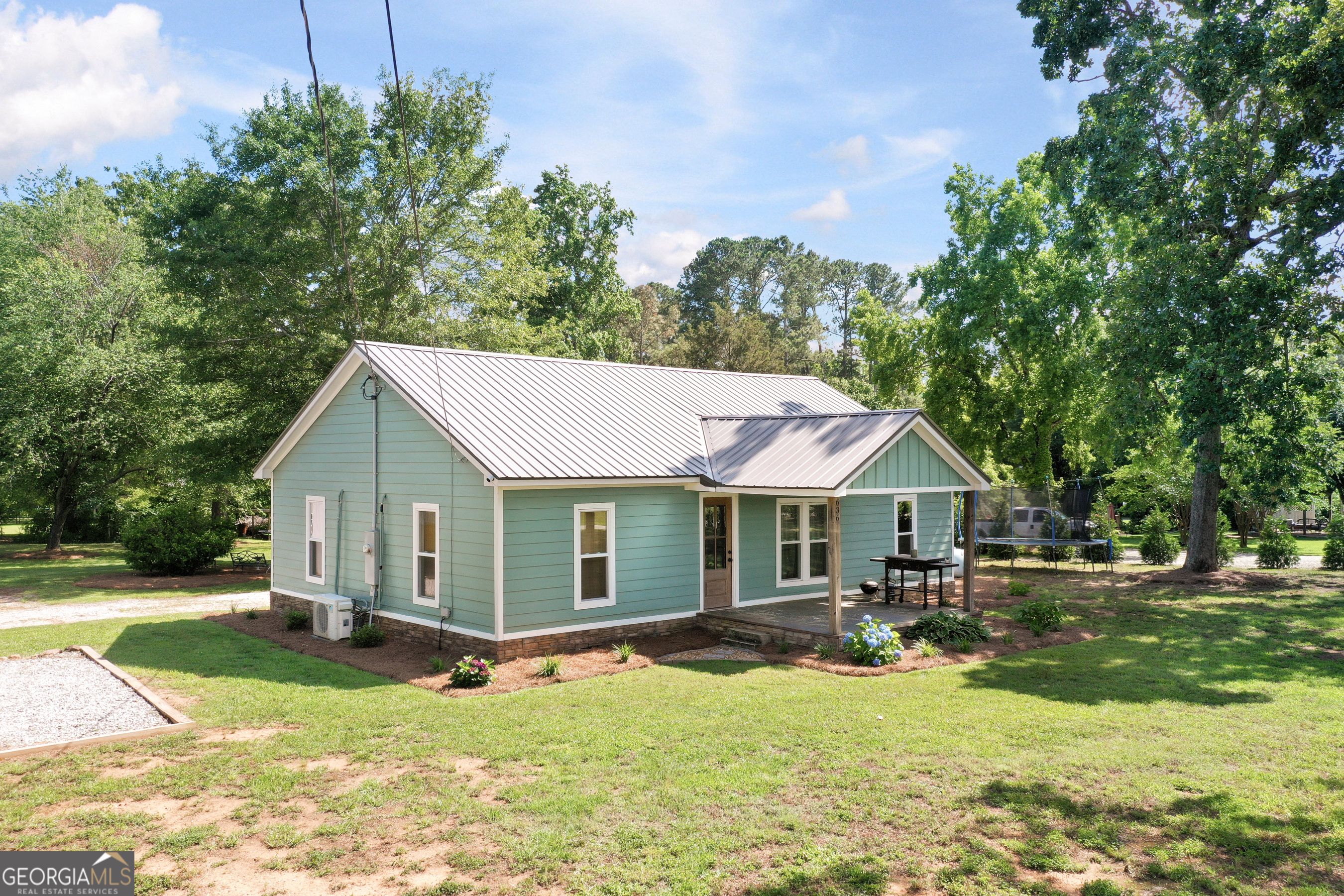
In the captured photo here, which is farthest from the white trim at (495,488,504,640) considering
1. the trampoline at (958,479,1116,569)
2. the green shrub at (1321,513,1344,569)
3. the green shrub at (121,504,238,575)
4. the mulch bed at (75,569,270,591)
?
the green shrub at (1321,513,1344,569)

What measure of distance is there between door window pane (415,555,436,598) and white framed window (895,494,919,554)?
998 cm

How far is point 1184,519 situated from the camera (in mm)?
34188

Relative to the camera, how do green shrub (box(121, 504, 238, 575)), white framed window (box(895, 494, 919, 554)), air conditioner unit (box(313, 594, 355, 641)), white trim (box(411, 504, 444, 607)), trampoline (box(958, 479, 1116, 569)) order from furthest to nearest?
trampoline (box(958, 479, 1116, 569)) → green shrub (box(121, 504, 238, 575)) → white framed window (box(895, 494, 919, 554)) → air conditioner unit (box(313, 594, 355, 641)) → white trim (box(411, 504, 444, 607))

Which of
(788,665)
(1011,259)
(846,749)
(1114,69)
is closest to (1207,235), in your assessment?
(1114,69)

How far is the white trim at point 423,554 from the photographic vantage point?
43.9ft

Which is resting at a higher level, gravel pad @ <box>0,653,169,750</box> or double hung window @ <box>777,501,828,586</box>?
double hung window @ <box>777,501,828,586</box>

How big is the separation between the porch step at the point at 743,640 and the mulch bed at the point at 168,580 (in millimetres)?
14223

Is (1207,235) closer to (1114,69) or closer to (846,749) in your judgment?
(1114,69)

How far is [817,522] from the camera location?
16.7m

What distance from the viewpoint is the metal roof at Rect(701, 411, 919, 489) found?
1363 centimetres

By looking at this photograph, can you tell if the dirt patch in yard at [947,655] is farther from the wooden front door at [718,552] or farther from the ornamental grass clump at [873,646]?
the wooden front door at [718,552]

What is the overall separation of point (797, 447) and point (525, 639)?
596 cm

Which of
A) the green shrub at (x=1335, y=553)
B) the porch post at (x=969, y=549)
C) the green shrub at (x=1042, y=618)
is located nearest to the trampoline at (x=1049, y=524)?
the green shrub at (x=1335, y=553)

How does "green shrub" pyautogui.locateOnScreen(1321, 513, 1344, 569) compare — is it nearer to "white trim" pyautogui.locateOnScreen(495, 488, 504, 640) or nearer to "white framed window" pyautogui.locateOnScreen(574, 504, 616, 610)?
"white framed window" pyautogui.locateOnScreen(574, 504, 616, 610)
